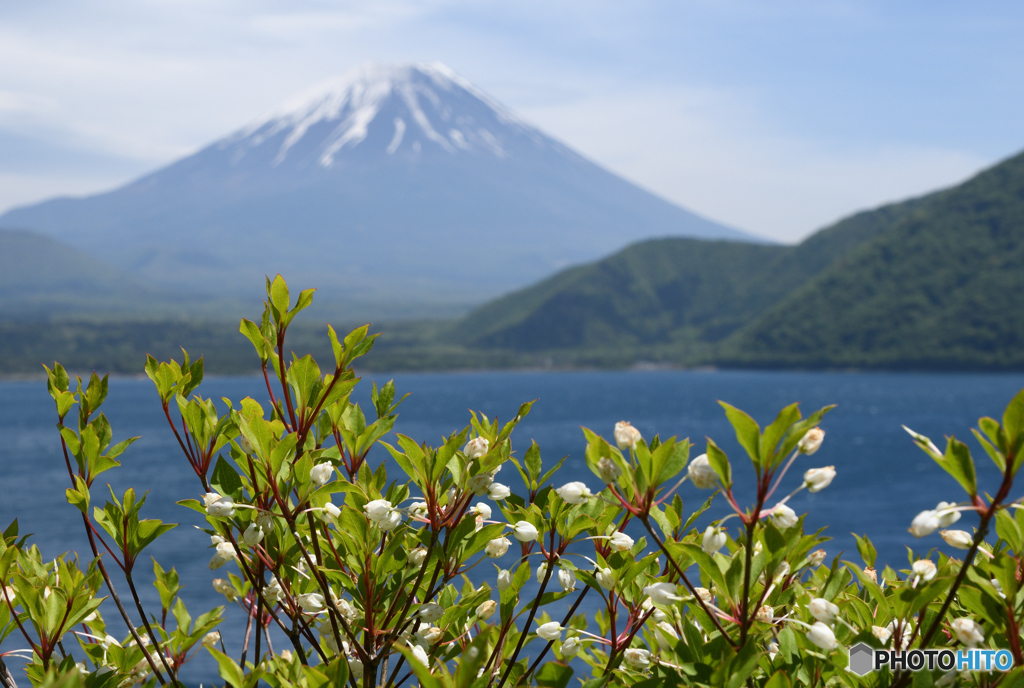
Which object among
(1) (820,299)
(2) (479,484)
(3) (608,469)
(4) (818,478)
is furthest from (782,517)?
(1) (820,299)

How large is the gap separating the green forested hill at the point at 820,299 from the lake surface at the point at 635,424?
5.31m

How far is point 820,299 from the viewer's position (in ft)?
438

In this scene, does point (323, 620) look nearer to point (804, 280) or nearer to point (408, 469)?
point (408, 469)

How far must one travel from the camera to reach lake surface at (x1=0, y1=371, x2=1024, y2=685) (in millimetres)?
39906

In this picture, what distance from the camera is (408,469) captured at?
1896 millimetres

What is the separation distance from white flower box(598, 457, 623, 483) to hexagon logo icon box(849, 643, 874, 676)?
631 millimetres

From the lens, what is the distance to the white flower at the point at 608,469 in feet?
5.04

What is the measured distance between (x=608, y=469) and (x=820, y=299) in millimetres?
140793

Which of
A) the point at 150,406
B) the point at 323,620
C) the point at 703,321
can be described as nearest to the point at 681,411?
the point at 150,406

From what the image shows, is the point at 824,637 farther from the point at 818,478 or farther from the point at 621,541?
the point at 621,541

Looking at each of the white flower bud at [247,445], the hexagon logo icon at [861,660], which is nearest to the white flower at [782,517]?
the hexagon logo icon at [861,660]

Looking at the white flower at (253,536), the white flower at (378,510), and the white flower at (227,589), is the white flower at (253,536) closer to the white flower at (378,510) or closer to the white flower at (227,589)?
the white flower at (378,510)

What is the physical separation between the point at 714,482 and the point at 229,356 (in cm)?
15481

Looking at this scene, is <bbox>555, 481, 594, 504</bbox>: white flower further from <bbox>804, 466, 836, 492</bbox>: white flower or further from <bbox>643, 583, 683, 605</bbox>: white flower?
<bbox>804, 466, 836, 492</bbox>: white flower
